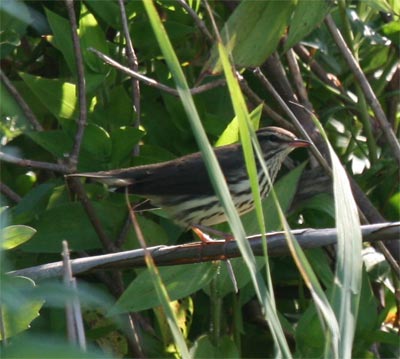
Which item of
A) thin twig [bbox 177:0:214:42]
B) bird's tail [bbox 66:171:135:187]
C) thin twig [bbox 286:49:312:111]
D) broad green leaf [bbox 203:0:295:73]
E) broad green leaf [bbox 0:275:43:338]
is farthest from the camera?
thin twig [bbox 286:49:312:111]

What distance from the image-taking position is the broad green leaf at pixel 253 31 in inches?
148

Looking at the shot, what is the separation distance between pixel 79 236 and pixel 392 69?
168cm

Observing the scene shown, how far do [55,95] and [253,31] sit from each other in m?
0.87

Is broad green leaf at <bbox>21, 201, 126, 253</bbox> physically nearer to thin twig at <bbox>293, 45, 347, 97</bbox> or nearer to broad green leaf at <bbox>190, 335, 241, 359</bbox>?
broad green leaf at <bbox>190, 335, 241, 359</bbox>

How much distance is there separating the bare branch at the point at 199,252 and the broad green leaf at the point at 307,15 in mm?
1236

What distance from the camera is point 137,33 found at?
4465mm

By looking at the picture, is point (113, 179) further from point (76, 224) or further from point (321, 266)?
point (321, 266)


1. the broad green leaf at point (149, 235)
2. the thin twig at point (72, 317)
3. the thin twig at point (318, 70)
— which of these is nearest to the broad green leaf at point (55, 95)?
the broad green leaf at point (149, 235)

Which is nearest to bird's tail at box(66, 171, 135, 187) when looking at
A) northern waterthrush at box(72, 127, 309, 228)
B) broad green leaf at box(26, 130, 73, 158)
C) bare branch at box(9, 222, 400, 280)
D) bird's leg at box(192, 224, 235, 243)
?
northern waterthrush at box(72, 127, 309, 228)

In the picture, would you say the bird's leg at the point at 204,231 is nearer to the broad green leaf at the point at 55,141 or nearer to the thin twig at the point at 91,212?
the thin twig at the point at 91,212

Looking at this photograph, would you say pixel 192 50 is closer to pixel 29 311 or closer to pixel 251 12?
pixel 251 12

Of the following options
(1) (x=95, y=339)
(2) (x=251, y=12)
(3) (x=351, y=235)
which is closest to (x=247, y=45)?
(2) (x=251, y=12)

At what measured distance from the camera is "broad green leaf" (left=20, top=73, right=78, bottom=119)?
13.6 feet

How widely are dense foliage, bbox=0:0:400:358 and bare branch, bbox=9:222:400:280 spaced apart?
Result: 60 centimetres
